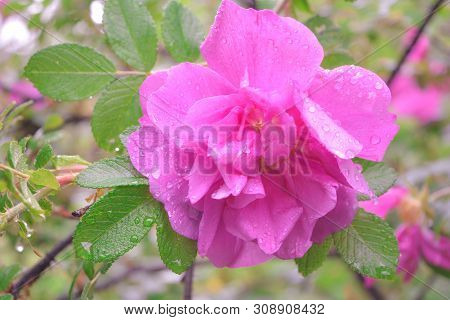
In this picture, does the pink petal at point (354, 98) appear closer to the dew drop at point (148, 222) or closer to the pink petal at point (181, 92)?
the pink petal at point (181, 92)

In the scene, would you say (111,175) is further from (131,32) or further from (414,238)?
(414,238)

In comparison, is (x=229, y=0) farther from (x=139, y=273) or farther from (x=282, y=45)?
(x=139, y=273)

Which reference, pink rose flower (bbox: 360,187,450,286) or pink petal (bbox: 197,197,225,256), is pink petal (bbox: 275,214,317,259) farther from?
pink rose flower (bbox: 360,187,450,286)

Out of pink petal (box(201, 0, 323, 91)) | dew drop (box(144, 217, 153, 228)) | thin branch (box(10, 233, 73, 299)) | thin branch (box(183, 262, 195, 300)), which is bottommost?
thin branch (box(183, 262, 195, 300))

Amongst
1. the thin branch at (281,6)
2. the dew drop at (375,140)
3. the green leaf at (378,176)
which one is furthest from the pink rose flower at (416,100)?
the dew drop at (375,140)

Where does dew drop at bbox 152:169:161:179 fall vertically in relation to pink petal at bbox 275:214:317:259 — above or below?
above

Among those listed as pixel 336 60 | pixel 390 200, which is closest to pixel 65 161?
pixel 336 60

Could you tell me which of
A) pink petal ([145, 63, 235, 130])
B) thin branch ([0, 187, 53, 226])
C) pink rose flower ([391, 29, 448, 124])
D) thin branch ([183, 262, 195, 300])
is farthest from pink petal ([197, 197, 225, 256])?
pink rose flower ([391, 29, 448, 124])
